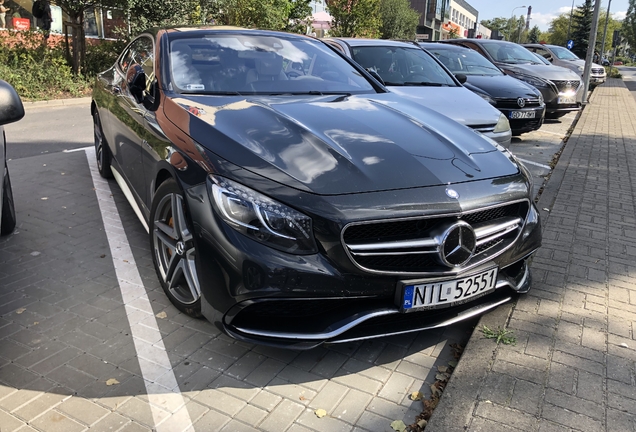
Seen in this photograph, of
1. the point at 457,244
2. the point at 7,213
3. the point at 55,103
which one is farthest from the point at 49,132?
the point at 457,244

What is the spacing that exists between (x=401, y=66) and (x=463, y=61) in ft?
9.90

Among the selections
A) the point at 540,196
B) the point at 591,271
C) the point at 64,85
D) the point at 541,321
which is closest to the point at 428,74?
the point at 540,196

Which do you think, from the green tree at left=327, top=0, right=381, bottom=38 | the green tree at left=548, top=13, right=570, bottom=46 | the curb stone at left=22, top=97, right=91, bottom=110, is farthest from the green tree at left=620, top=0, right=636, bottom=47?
the curb stone at left=22, top=97, right=91, bottom=110

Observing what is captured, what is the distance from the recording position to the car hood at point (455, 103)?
6.18 m

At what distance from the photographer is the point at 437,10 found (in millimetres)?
66812

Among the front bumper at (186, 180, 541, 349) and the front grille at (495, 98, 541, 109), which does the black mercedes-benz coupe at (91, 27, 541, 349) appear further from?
the front grille at (495, 98, 541, 109)

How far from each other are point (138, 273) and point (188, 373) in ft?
4.23

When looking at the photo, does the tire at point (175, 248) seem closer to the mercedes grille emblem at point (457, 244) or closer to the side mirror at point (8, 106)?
the side mirror at point (8, 106)

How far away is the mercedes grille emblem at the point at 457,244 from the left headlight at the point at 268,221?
65cm

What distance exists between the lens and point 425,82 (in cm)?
713

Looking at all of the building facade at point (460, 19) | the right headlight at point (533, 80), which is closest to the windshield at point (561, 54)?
the right headlight at point (533, 80)

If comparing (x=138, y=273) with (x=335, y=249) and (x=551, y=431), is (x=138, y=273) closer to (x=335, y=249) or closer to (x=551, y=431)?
(x=335, y=249)

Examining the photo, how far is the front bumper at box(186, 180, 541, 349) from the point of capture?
2.43 meters

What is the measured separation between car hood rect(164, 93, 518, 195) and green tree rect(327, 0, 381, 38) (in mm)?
20441
